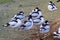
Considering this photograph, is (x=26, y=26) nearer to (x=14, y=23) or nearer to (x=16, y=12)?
(x=14, y=23)

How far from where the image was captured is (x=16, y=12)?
10.7 meters

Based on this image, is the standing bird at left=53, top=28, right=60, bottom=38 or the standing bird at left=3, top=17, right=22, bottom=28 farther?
the standing bird at left=3, top=17, right=22, bottom=28

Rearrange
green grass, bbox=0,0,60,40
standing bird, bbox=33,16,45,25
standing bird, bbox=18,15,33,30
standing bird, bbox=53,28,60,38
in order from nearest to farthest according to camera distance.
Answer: standing bird, bbox=53,28,60,38, standing bird, bbox=18,15,33,30, green grass, bbox=0,0,60,40, standing bird, bbox=33,16,45,25

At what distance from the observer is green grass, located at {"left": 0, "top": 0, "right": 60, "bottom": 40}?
26.5 ft

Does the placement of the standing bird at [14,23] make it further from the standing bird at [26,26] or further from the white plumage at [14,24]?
the standing bird at [26,26]

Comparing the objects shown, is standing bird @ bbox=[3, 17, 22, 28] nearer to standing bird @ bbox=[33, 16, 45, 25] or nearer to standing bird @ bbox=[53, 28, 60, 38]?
standing bird @ bbox=[33, 16, 45, 25]

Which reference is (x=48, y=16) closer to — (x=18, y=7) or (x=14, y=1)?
(x=18, y=7)

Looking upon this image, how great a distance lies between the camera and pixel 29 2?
41.5 ft

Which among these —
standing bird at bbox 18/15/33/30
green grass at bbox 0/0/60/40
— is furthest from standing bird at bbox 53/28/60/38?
Answer: green grass at bbox 0/0/60/40

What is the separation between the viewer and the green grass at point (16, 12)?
8062 mm

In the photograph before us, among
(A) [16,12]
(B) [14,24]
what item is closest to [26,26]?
(B) [14,24]

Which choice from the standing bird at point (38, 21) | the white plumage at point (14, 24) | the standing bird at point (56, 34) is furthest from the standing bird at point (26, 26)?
the standing bird at point (56, 34)

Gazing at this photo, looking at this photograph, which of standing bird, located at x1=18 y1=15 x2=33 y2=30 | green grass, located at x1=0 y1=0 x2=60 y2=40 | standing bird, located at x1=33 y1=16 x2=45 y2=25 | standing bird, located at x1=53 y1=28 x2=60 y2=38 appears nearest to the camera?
standing bird, located at x1=53 y1=28 x2=60 y2=38

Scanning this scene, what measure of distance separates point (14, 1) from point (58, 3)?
7.85 ft
